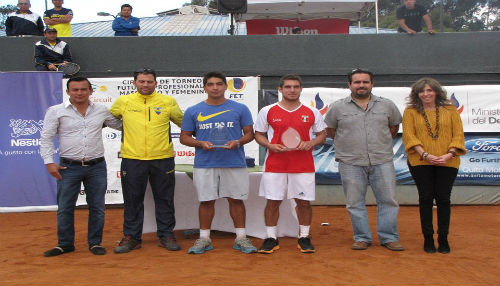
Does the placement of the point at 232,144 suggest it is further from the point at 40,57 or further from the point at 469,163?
the point at 469,163

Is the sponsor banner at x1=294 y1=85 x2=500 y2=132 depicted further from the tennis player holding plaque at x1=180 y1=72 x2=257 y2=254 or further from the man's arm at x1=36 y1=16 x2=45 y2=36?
the man's arm at x1=36 y1=16 x2=45 y2=36

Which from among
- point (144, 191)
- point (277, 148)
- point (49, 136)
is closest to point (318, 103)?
point (277, 148)

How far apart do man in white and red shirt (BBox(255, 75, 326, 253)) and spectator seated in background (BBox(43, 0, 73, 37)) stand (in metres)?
6.30

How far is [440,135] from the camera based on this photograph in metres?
5.93

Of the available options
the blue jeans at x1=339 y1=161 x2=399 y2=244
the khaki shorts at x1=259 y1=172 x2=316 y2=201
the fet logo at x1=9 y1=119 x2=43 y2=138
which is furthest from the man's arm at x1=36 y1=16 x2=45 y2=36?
the blue jeans at x1=339 y1=161 x2=399 y2=244

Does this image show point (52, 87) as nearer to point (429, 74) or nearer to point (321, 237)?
point (321, 237)

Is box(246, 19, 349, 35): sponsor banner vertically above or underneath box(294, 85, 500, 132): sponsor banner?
above

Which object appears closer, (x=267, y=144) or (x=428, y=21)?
(x=267, y=144)

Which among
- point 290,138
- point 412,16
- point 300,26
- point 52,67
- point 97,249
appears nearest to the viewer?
point 290,138

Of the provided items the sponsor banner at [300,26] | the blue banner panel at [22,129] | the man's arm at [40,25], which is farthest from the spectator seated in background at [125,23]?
the sponsor banner at [300,26]

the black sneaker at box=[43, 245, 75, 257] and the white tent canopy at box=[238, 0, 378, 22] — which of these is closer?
the black sneaker at box=[43, 245, 75, 257]

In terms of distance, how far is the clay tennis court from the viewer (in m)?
5.06

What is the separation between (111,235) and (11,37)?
180 inches

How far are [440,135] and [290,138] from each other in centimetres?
155
